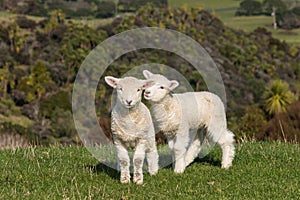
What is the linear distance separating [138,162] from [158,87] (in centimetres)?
117

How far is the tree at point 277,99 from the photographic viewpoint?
5138 centimetres

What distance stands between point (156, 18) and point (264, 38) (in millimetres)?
20732

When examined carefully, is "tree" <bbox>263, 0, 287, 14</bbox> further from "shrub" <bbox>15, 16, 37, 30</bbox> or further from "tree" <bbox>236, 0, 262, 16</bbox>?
"shrub" <bbox>15, 16, 37, 30</bbox>

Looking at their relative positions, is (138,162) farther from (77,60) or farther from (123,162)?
(77,60)

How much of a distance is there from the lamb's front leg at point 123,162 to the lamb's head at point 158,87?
0.88m

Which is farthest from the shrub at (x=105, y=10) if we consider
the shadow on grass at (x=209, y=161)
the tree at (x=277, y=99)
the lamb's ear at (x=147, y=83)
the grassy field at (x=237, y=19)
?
the lamb's ear at (x=147, y=83)

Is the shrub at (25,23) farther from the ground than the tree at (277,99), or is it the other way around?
the tree at (277,99)

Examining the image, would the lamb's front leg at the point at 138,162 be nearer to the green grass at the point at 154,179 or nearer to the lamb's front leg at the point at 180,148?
the green grass at the point at 154,179

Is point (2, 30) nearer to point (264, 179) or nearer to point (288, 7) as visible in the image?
point (288, 7)

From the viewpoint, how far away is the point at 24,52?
308ft

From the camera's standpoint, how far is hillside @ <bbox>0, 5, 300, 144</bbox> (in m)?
73.0

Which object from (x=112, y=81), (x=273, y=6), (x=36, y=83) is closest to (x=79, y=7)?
(x=273, y=6)

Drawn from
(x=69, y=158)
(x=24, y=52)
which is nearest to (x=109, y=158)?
(x=69, y=158)

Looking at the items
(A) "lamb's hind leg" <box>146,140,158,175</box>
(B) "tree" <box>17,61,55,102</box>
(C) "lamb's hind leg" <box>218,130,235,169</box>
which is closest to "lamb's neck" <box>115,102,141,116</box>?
(A) "lamb's hind leg" <box>146,140,158,175</box>
